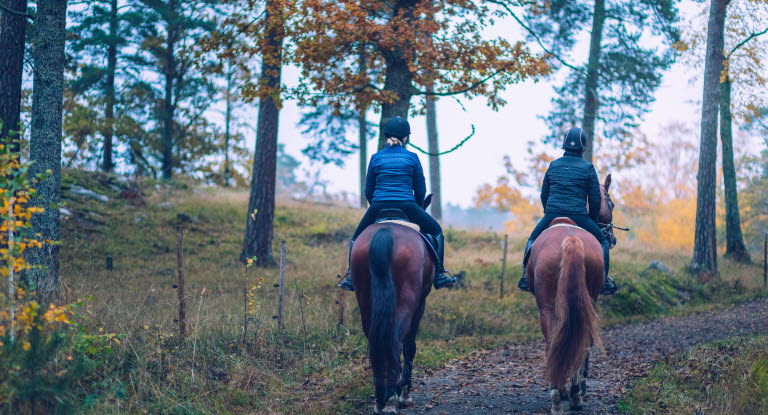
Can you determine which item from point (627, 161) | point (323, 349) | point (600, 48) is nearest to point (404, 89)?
point (323, 349)

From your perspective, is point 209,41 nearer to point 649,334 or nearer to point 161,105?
point 649,334

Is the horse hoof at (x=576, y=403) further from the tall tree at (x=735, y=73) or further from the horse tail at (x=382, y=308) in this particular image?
the tall tree at (x=735, y=73)

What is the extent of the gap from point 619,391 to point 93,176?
19622 mm

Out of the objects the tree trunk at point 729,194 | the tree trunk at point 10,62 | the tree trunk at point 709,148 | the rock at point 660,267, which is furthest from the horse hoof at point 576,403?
the tree trunk at point 729,194

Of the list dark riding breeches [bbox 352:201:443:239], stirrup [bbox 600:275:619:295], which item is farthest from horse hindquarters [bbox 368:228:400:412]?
stirrup [bbox 600:275:619:295]

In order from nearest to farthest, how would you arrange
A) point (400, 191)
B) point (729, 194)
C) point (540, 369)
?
point (400, 191) < point (540, 369) < point (729, 194)

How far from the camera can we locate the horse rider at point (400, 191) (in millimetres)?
6359

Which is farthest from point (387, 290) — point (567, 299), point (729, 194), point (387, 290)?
point (729, 194)

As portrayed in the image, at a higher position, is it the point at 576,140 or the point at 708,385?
the point at 576,140

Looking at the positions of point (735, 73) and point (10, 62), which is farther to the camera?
point (735, 73)

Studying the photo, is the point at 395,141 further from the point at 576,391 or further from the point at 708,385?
the point at 708,385

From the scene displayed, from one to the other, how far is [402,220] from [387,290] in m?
0.99

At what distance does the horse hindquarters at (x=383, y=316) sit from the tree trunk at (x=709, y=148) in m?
14.3

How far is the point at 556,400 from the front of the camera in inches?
226
